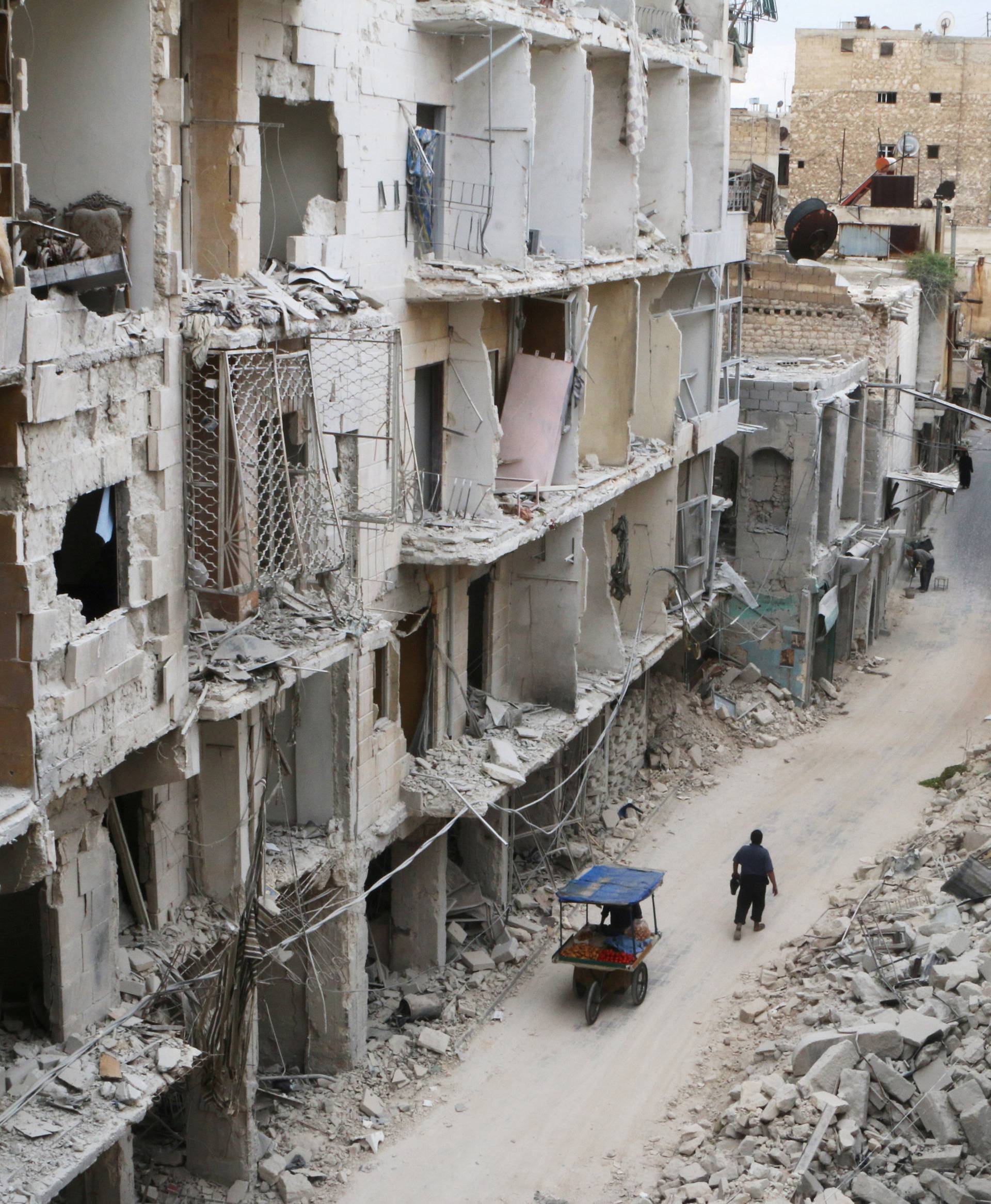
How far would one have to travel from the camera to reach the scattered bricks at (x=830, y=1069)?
15070 mm

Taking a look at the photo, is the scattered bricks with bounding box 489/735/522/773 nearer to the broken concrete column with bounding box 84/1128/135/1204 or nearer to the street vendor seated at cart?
the street vendor seated at cart

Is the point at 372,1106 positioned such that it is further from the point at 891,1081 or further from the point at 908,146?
the point at 908,146

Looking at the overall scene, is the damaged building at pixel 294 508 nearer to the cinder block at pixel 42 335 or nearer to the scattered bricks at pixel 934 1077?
the cinder block at pixel 42 335

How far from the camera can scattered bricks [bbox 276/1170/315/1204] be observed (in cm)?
1559

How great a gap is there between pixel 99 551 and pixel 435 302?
717 centimetres

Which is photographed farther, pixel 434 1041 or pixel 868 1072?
pixel 434 1041

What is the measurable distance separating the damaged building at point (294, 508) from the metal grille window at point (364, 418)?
66 millimetres

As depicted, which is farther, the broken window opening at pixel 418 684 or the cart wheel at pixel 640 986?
the broken window opening at pixel 418 684

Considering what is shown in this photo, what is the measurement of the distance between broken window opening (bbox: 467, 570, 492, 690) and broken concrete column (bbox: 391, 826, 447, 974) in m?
2.67

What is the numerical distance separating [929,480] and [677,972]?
59.3 ft

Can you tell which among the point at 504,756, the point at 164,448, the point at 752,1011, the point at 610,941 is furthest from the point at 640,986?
the point at 164,448

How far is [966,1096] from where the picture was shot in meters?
14.1

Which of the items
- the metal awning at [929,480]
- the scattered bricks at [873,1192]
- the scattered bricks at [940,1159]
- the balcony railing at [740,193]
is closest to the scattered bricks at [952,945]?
the scattered bricks at [940,1159]

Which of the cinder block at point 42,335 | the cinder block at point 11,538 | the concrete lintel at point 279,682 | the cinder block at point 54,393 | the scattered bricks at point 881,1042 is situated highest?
the cinder block at point 42,335
